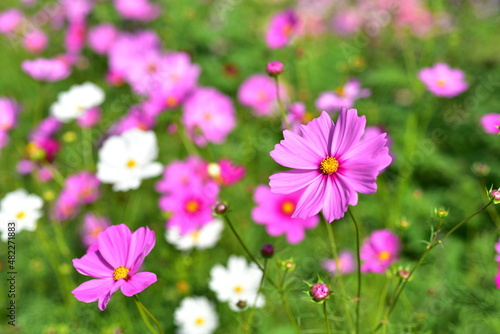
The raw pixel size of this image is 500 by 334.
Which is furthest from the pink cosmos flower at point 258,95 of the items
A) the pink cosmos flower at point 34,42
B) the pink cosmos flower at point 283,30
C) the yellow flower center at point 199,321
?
the pink cosmos flower at point 34,42

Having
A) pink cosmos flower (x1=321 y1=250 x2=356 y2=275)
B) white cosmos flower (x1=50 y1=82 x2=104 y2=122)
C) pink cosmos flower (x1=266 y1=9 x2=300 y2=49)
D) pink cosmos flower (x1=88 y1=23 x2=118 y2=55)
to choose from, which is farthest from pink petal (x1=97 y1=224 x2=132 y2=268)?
pink cosmos flower (x1=88 y1=23 x2=118 y2=55)

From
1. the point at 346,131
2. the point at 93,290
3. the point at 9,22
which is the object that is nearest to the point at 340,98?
the point at 346,131

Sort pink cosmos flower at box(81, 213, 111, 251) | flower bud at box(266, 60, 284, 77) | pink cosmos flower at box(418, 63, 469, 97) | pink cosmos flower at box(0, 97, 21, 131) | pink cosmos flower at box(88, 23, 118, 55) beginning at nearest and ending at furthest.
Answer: flower bud at box(266, 60, 284, 77) → pink cosmos flower at box(418, 63, 469, 97) → pink cosmos flower at box(81, 213, 111, 251) → pink cosmos flower at box(0, 97, 21, 131) → pink cosmos flower at box(88, 23, 118, 55)

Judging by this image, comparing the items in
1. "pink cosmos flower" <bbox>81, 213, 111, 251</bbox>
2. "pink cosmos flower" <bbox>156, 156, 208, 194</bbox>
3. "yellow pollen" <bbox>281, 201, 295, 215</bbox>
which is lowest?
"pink cosmos flower" <bbox>81, 213, 111, 251</bbox>

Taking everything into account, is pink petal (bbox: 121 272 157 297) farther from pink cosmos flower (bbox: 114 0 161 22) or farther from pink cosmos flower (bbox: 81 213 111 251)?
pink cosmos flower (bbox: 114 0 161 22)

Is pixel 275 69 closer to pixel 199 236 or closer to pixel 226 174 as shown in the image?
pixel 226 174

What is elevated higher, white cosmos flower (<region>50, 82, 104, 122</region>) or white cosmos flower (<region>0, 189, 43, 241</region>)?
white cosmos flower (<region>50, 82, 104, 122</region>)

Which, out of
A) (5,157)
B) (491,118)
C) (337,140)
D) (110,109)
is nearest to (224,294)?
(337,140)

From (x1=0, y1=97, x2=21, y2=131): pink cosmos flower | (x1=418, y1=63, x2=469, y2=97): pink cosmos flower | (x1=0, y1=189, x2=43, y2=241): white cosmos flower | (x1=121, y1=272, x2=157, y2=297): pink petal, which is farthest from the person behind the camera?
(x1=0, y1=97, x2=21, y2=131): pink cosmos flower

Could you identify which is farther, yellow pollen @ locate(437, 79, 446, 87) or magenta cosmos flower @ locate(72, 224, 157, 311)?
yellow pollen @ locate(437, 79, 446, 87)
